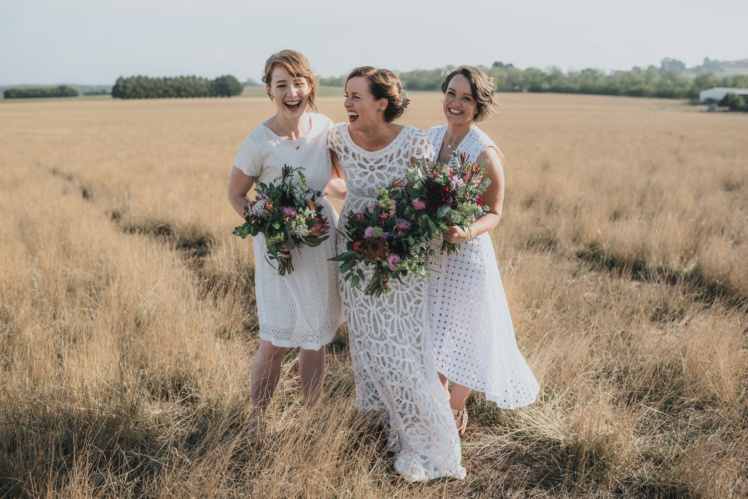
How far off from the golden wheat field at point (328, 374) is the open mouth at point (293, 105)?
1.70m

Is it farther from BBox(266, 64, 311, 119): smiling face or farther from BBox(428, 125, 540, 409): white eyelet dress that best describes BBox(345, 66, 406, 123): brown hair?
BBox(428, 125, 540, 409): white eyelet dress

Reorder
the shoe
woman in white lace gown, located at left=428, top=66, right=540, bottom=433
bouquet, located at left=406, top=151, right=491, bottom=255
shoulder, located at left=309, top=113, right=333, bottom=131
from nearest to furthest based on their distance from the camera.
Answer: bouquet, located at left=406, top=151, right=491, bottom=255 < woman in white lace gown, located at left=428, top=66, right=540, bottom=433 < shoulder, located at left=309, top=113, right=333, bottom=131 < the shoe

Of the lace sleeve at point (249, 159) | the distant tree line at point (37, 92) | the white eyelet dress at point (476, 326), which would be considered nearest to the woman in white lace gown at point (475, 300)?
the white eyelet dress at point (476, 326)

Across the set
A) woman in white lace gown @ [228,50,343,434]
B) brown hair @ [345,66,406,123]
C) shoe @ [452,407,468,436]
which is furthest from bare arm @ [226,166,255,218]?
shoe @ [452,407,468,436]

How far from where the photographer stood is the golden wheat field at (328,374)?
2523 millimetres

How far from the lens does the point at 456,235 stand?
8.28ft

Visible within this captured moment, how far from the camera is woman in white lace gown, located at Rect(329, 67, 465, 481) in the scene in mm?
2691

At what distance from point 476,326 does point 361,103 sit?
1.42 metres

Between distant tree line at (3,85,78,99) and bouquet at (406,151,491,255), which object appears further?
distant tree line at (3,85,78,99)

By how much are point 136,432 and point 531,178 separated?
10.3 metres

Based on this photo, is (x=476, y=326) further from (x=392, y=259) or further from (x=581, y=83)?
(x=581, y=83)

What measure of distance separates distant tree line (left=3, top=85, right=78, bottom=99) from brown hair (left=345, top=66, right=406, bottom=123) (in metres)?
115

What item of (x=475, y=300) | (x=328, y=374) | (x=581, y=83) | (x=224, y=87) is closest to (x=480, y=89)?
(x=475, y=300)

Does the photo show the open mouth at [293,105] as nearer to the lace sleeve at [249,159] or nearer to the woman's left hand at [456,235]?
the lace sleeve at [249,159]
